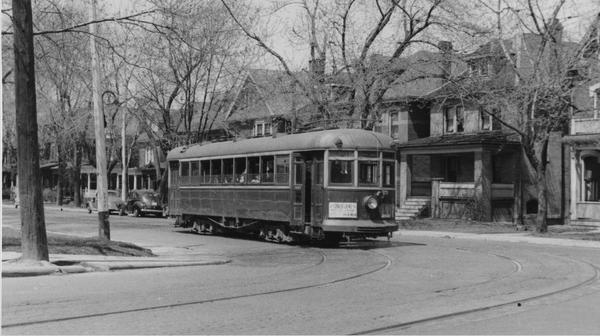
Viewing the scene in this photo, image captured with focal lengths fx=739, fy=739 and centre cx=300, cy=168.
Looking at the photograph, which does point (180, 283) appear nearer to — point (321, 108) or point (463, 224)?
point (321, 108)

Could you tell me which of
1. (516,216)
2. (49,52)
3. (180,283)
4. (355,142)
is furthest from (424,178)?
(180,283)

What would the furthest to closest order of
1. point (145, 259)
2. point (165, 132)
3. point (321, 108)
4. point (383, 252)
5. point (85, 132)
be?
1. point (85, 132)
2. point (165, 132)
3. point (321, 108)
4. point (383, 252)
5. point (145, 259)

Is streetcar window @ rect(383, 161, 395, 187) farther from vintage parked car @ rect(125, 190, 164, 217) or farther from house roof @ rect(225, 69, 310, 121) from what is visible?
vintage parked car @ rect(125, 190, 164, 217)

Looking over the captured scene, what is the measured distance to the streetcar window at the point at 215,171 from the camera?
24922 millimetres

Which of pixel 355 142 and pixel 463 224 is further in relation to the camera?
pixel 463 224

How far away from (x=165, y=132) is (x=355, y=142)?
2339 centimetres

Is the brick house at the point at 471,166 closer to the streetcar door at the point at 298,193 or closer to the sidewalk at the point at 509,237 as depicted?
the sidewalk at the point at 509,237

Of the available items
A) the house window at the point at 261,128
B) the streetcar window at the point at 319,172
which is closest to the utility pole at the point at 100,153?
the streetcar window at the point at 319,172

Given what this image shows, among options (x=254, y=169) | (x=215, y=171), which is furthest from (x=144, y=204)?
(x=254, y=169)

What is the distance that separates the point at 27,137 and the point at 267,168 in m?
9.42

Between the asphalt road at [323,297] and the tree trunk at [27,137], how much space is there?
1153 millimetres

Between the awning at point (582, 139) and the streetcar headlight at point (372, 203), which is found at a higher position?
the awning at point (582, 139)

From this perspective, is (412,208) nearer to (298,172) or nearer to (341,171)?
(298,172)

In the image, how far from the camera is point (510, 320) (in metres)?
9.07
